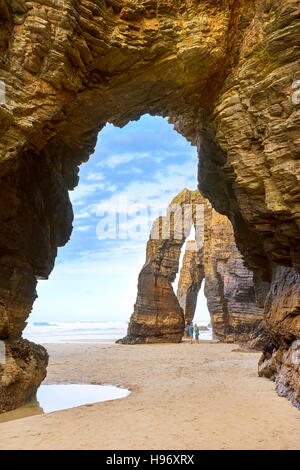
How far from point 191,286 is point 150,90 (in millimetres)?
38537

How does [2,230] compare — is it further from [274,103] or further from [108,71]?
[274,103]

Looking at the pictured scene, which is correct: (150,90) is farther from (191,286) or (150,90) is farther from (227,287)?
(191,286)

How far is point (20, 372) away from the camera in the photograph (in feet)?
32.3

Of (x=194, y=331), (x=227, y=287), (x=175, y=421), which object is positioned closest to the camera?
(x=175, y=421)

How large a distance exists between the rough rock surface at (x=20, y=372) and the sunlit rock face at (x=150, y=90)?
79 centimetres

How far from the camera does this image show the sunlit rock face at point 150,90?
8602mm

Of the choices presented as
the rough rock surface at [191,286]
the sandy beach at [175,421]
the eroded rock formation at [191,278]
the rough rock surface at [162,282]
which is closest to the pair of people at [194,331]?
the rough rock surface at [191,286]

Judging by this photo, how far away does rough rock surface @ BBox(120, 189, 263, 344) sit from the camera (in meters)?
32.9

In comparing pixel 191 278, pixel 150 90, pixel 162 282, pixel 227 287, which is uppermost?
pixel 150 90

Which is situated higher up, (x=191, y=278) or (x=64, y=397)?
(x=191, y=278)

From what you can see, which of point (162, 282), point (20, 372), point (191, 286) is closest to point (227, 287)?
point (162, 282)

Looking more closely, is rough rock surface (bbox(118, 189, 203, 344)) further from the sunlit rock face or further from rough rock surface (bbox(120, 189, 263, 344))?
the sunlit rock face

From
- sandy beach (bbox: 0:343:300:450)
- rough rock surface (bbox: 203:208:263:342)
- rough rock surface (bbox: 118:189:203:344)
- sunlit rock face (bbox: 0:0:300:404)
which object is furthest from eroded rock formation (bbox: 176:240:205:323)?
sandy beach (bbox: 0:343:300:450)

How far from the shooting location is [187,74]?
10.6 metres
